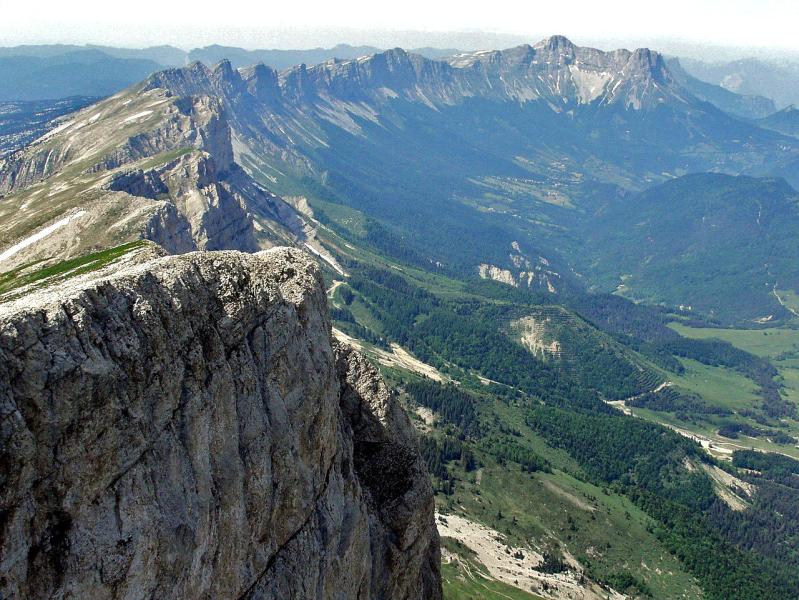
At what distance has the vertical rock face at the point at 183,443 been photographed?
944 inches

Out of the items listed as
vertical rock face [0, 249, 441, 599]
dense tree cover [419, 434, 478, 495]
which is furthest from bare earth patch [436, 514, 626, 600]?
vertical rock face [0, 249, 441, 599]

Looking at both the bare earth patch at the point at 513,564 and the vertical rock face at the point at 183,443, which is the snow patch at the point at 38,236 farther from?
the vertical rock face at the point at 183,443

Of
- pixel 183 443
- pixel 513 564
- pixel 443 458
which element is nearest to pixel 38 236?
pixel 443 458

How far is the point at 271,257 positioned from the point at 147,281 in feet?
40.2

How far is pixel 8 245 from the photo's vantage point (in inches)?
5463

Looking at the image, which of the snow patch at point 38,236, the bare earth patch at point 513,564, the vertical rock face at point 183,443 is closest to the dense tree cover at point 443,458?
the bare earth patch at point 513,564

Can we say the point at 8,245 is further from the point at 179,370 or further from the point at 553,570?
the point at 553,570

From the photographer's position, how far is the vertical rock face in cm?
2398

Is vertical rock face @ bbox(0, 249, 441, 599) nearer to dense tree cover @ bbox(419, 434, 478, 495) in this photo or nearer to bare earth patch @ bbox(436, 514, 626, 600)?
bare earth patch @ bbox(436, 514, 626, 600)

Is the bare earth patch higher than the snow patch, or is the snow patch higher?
the snow patch

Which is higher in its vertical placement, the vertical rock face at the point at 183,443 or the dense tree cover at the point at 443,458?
the vertical rock face at the point at 183,443

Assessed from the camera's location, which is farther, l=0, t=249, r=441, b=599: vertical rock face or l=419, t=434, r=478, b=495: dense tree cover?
l=419, t=434, r=478, b=495: dense tree cover

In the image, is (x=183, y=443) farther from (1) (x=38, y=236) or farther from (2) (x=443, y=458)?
(2) (x=443, y=458)

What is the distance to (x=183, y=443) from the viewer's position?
3016 cm
